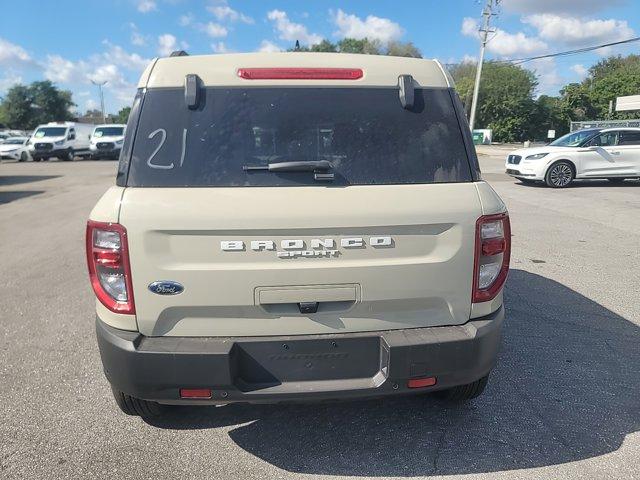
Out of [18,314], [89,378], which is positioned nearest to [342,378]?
[89,378]

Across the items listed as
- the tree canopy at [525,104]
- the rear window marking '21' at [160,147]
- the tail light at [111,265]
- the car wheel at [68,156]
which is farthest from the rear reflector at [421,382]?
the tree canopy at [525,104]

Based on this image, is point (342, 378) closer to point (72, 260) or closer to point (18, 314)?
point (18, 314)

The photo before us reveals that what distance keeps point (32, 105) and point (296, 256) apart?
308ft

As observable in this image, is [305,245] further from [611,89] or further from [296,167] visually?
[611,89]

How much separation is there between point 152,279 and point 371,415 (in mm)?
1655

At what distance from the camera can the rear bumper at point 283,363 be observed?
2.32 metres

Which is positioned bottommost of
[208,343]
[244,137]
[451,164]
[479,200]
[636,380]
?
[636,380]

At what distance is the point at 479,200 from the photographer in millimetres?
2463

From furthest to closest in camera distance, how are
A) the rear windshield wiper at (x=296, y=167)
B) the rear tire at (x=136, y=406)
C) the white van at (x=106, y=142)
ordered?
the white van at (x=106, y=142), the rear tire at (x=136, y=406), the rear windshield wiper at (x=296, y=167)

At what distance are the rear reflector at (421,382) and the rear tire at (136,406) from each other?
1.47m

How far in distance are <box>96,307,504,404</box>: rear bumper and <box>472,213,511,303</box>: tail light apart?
236mm

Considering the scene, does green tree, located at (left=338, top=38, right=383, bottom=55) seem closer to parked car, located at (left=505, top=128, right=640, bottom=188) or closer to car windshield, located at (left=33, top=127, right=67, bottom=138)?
car windshield, located at (left=33, top=127, right=67, bottom=138)

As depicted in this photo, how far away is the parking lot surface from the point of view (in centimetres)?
266

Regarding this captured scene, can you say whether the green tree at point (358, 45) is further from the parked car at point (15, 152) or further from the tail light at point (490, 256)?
the tail light at point (490, 256)
